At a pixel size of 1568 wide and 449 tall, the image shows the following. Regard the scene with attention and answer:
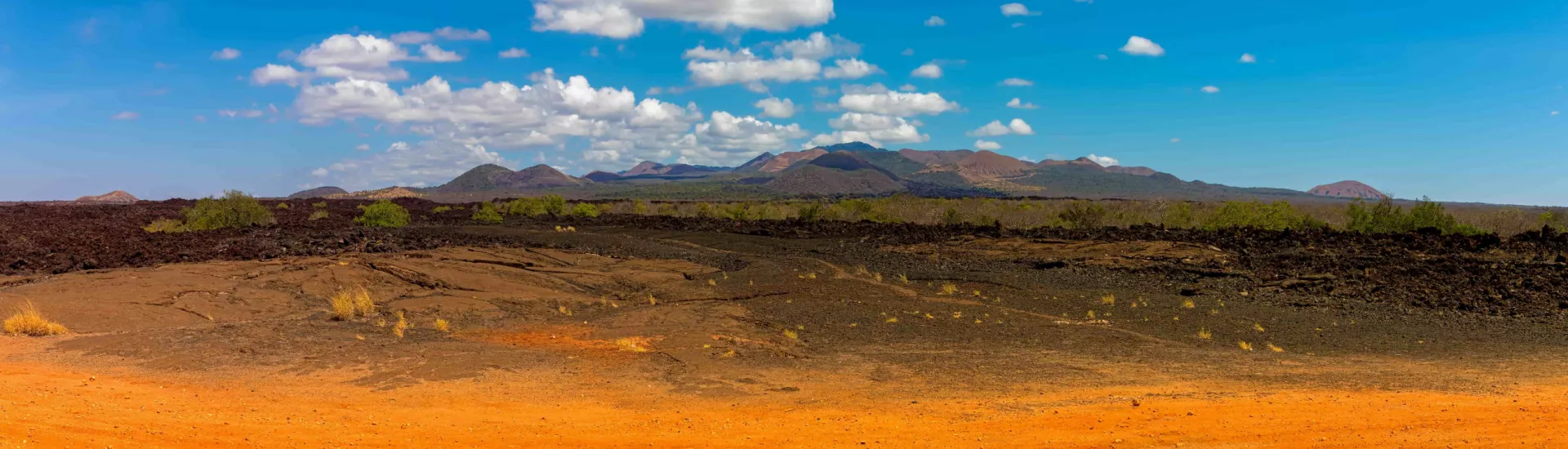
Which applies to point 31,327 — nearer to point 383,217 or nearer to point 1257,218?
point 383,217

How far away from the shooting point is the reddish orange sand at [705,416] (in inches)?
293

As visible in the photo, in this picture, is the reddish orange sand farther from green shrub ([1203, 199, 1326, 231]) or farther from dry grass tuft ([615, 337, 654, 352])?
green shrub ([1203, 199, 1326, 231])

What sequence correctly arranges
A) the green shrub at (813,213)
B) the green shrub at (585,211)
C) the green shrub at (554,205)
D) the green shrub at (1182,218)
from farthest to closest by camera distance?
the green shrub at (554,205)
the green shrub at (585,211)
the green shrub at (813,213)
the green shrub at (1182,218)

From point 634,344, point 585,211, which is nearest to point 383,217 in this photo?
point 585,211

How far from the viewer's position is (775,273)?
2170 centimetres

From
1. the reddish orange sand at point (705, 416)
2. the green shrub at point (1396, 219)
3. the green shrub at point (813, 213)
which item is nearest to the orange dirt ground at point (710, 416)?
the reddish orange sand at point (705, 416)

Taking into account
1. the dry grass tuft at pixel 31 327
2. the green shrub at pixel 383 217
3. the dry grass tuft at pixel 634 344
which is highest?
the green shrub at pixel 383 217

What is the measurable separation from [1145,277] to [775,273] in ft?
34.3

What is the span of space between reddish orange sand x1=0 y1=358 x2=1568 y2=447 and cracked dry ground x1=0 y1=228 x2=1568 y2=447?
0.14 ft

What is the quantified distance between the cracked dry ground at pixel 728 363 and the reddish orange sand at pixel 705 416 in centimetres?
4

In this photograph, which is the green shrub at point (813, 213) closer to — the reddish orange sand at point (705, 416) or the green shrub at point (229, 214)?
the green shrub at point (229, 214)

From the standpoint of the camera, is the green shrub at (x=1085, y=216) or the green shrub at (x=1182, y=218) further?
the green shrub at (x=1085, y=216)

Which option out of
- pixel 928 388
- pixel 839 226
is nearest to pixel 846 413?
pixel 928 388

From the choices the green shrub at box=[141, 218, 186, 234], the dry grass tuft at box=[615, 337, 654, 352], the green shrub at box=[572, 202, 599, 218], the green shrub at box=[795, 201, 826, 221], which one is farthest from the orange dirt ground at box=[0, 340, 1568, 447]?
the green shrub at box=[572, 202, 599, 218]
